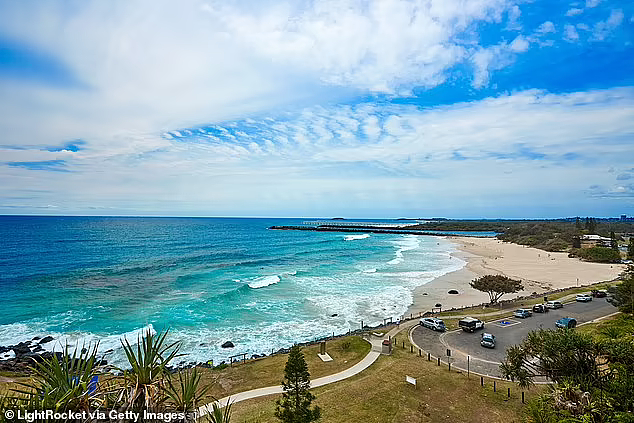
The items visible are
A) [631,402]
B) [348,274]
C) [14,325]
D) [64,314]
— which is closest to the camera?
[631,402]

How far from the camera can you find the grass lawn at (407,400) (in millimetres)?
17141

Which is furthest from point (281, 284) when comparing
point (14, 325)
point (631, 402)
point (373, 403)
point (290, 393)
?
point (631, 402)

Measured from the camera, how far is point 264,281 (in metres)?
56.8

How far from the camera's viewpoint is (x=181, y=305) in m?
43.2

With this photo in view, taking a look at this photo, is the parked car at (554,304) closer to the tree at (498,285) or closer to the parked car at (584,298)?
the tree at (498,285)

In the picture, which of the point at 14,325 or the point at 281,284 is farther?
the point at 281,284

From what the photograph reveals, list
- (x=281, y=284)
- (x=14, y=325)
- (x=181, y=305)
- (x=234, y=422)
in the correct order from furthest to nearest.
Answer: (x=281, y=284)
(x=181, y=305)
(x=14, y=325)
(x=234, y=422)

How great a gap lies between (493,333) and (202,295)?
35311mm

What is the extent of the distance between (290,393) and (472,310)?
93.5 ft

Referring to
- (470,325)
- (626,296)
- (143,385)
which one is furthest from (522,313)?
(143,385)

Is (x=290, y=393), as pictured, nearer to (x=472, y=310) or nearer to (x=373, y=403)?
(x=373, y=403)

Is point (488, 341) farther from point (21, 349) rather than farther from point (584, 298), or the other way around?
point (21, 349)

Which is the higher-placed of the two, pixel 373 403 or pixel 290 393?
pixel 290 393

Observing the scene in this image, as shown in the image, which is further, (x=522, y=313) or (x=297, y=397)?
(x=522, y=313)
